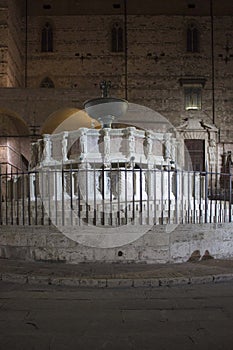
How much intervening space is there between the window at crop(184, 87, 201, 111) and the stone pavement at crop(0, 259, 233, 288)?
17612mm

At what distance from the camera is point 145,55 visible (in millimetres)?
24500

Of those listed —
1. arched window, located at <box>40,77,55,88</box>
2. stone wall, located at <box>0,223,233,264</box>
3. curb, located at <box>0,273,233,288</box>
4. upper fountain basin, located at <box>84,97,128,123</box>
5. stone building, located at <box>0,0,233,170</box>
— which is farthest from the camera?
arched window, located at <box>40,77,55,88</box>

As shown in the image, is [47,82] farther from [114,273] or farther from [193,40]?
[114,273]

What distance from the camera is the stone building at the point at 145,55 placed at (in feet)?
77.6

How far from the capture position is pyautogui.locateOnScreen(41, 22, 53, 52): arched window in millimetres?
24898

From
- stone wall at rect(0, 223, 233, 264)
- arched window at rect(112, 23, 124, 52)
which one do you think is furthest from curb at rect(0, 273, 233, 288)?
arched window at rect(112, 23, 124, 52)

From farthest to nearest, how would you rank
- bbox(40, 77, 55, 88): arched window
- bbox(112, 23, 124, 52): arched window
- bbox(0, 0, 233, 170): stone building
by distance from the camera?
1. bbox(112, 23, 124, 52): arched window
2. bbox(40, 77, 55, 88): arched window
3. bbox(0, 0, 233, 170): stone building

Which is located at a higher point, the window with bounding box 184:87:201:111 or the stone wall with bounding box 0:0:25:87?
the stone wall with bounding box 0:0:25:87

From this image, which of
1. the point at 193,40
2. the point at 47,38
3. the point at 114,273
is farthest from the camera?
the point at 47,38

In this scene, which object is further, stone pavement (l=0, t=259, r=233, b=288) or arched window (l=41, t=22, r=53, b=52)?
arched window (l=41, t=22, r=53, b=52)

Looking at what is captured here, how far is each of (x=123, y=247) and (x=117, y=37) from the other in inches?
794

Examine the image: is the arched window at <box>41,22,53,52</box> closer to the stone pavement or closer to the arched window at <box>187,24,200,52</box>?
the arched window at <box>187,24,200,52</box>

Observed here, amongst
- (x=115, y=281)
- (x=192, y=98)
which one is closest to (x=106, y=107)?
(x=115, y=281)

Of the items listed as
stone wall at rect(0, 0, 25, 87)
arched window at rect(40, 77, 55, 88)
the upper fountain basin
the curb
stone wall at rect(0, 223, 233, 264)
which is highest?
stone wall at rect(0, 0, 25, 87)
